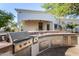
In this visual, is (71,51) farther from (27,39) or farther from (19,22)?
(19,22)

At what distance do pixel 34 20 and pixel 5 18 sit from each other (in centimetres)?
41

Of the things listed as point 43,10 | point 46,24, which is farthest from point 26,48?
point 43,10

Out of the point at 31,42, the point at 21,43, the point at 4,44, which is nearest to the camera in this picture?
the point at 4,44

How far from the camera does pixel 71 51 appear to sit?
224 centimetres

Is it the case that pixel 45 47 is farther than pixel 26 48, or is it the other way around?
pixel 45 47

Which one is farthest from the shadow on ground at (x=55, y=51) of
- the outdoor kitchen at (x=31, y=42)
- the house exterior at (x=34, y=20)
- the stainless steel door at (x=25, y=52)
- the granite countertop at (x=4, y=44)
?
the granite countertop at (x=4, y=44)

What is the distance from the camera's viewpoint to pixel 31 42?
7.36ft

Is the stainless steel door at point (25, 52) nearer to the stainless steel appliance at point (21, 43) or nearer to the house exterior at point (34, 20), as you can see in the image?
the stainless steel appliance at point (21, 43)

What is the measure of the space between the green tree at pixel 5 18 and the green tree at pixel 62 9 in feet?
1.62

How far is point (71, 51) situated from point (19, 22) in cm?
85

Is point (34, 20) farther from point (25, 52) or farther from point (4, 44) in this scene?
point (4, 44)

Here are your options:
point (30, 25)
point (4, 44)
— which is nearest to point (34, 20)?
point (30, 25)

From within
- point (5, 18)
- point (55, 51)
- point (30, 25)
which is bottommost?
point (55, 51)

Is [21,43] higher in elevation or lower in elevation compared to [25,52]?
higher
